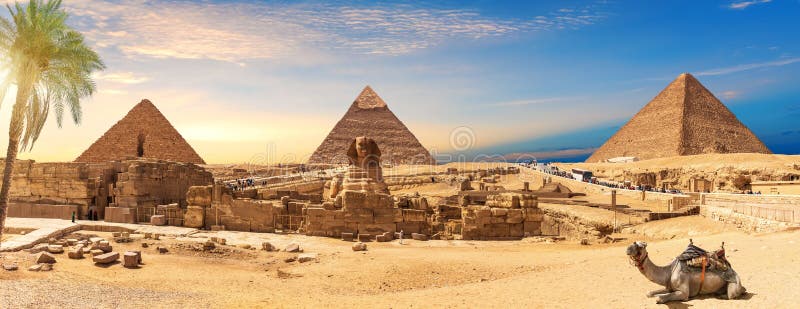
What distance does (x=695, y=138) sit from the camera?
76.1 metres

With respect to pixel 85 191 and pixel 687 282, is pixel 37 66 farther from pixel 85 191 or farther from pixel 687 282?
pixel 687 282

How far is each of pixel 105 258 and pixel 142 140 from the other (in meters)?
39.1

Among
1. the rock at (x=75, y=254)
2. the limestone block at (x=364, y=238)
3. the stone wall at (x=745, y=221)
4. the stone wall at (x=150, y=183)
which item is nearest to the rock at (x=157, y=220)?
the stone wall at (x=150, y=183)

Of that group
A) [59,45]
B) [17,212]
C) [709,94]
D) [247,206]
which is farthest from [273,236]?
[709,94]

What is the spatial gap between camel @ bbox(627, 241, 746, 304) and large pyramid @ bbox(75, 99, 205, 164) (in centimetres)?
4162

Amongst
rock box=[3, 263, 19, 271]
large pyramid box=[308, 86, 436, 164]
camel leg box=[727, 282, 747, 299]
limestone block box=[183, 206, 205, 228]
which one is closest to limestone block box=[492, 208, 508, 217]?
camel leg box=[727, 282, 747, 299]

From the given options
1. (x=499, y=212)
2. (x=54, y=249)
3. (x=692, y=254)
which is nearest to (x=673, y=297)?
(x=692, y=254)

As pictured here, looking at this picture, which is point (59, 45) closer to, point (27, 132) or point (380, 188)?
point (27, 132)

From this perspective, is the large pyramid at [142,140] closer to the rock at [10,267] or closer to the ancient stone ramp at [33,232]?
the ancient stone ramp at [33,232]

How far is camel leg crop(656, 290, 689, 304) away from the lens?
193 inches

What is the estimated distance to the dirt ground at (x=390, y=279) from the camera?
5883 mm

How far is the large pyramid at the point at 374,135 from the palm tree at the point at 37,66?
84571 millimetres

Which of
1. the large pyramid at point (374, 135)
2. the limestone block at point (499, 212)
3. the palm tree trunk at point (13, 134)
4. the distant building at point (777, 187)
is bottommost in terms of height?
the limestone block at point (499, 212)

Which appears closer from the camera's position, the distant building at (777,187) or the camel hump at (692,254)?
the camel hump at (692,254)
